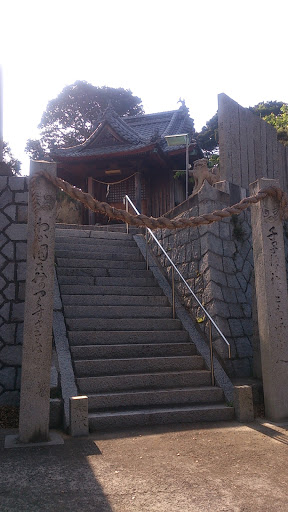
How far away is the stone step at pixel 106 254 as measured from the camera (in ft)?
27.3

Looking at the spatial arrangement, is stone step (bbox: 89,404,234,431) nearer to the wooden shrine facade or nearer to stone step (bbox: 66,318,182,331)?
stone step (bbox: 66,318,182,331)

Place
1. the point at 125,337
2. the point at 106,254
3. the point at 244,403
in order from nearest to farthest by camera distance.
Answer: the point at 244,403 → the point at 125,337 → the point at 106,254

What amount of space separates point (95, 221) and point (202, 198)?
961 cm

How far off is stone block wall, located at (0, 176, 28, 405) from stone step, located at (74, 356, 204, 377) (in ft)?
2.85

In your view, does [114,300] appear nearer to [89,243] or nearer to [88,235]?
[89,243]

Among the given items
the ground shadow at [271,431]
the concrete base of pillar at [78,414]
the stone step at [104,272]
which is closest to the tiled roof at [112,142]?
the stone step at [104,272]

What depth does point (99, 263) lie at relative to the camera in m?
8.21

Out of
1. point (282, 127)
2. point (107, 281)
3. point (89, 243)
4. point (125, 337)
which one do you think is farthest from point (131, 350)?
point (282, 127)

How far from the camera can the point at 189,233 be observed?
781 centimetres

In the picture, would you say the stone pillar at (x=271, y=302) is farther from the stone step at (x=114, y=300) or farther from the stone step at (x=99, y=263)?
the stone step at (x=99, y=263)

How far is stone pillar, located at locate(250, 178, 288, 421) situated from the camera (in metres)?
5.02

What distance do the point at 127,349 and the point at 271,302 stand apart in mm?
2111

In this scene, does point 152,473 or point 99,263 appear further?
point 99,263

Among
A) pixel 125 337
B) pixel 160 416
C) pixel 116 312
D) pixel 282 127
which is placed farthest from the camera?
pixel 282 127
